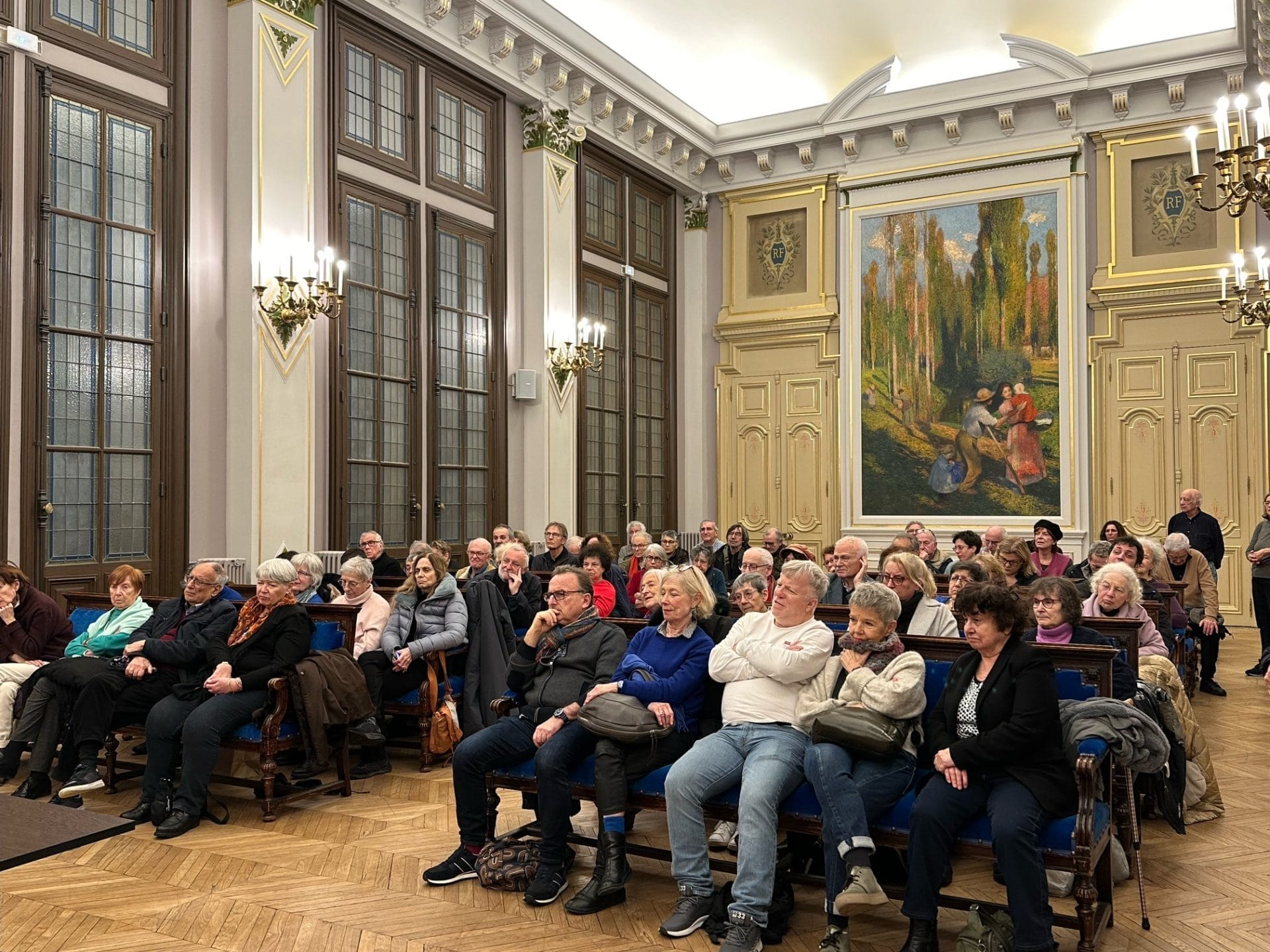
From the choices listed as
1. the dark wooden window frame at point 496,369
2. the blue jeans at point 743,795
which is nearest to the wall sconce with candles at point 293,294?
the dark wooden window frame at point 496,369

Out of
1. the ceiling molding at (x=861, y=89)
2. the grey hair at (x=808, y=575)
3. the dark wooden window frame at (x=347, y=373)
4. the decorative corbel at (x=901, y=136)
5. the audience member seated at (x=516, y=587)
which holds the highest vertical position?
the ceiling molding at (x=861, y=89)

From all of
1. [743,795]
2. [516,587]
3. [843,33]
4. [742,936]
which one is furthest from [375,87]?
[742,936]

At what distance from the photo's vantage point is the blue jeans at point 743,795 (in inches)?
152

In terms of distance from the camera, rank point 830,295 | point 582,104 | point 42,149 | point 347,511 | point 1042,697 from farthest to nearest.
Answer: point 830,295 < point 582,104 < point 347,511 < point 42,149 < point 1042,697

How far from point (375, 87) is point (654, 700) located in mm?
7708

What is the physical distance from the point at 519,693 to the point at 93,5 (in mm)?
6147

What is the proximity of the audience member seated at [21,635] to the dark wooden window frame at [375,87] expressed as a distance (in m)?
4.88

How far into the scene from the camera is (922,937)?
366cm

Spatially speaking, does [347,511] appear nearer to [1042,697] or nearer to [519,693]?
[519,693]

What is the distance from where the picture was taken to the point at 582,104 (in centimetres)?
1262

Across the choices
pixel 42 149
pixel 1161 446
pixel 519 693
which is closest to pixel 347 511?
pixel 42 149

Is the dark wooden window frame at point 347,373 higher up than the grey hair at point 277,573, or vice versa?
the dark wooden window frame at point 347,373

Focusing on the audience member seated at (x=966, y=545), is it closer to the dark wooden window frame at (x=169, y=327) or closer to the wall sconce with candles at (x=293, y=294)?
the wall sconce with candles at (x=293, y=294)

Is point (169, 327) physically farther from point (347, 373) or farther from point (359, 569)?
point (359, 569)
